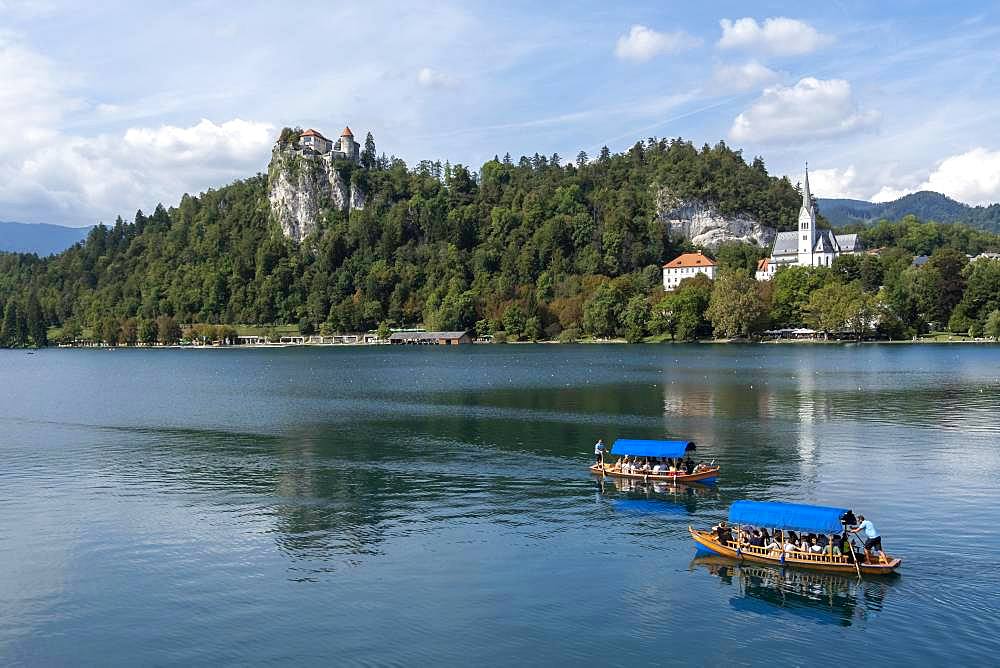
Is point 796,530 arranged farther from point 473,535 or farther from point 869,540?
point 473,535

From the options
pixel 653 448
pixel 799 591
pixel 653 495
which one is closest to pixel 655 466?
pixel 653 448

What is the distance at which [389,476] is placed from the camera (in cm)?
5909

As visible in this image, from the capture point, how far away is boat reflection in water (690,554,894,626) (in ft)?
112

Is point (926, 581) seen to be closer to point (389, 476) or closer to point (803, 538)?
point (803, 538)

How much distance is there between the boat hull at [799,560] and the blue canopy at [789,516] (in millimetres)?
1308

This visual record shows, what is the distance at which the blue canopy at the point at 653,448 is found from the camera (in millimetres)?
55438

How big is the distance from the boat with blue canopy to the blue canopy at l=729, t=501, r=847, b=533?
13818 millimetres

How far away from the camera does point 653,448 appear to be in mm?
56688

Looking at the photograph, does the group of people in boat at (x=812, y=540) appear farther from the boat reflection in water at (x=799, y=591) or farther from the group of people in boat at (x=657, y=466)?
the group of people in boat at (x=657, y=466)

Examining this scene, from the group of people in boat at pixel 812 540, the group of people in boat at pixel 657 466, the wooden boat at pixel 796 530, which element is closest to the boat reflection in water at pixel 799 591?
the wooden boat at pixel 796 530

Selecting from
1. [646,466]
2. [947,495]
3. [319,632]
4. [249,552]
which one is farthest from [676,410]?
[319,632]

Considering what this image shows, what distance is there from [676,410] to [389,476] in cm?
4023

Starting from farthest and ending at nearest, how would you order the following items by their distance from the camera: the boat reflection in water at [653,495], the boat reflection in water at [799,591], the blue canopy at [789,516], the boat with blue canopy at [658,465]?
the boat with blue canopy at [658,465]
the boat reflection in water at [653,495]
the blue canopy at [789,516]
the boat reflection in water at [799,591]

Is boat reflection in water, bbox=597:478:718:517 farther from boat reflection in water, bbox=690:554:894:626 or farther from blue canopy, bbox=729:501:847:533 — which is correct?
boat reflection in water, bbox=690:554:894:626
